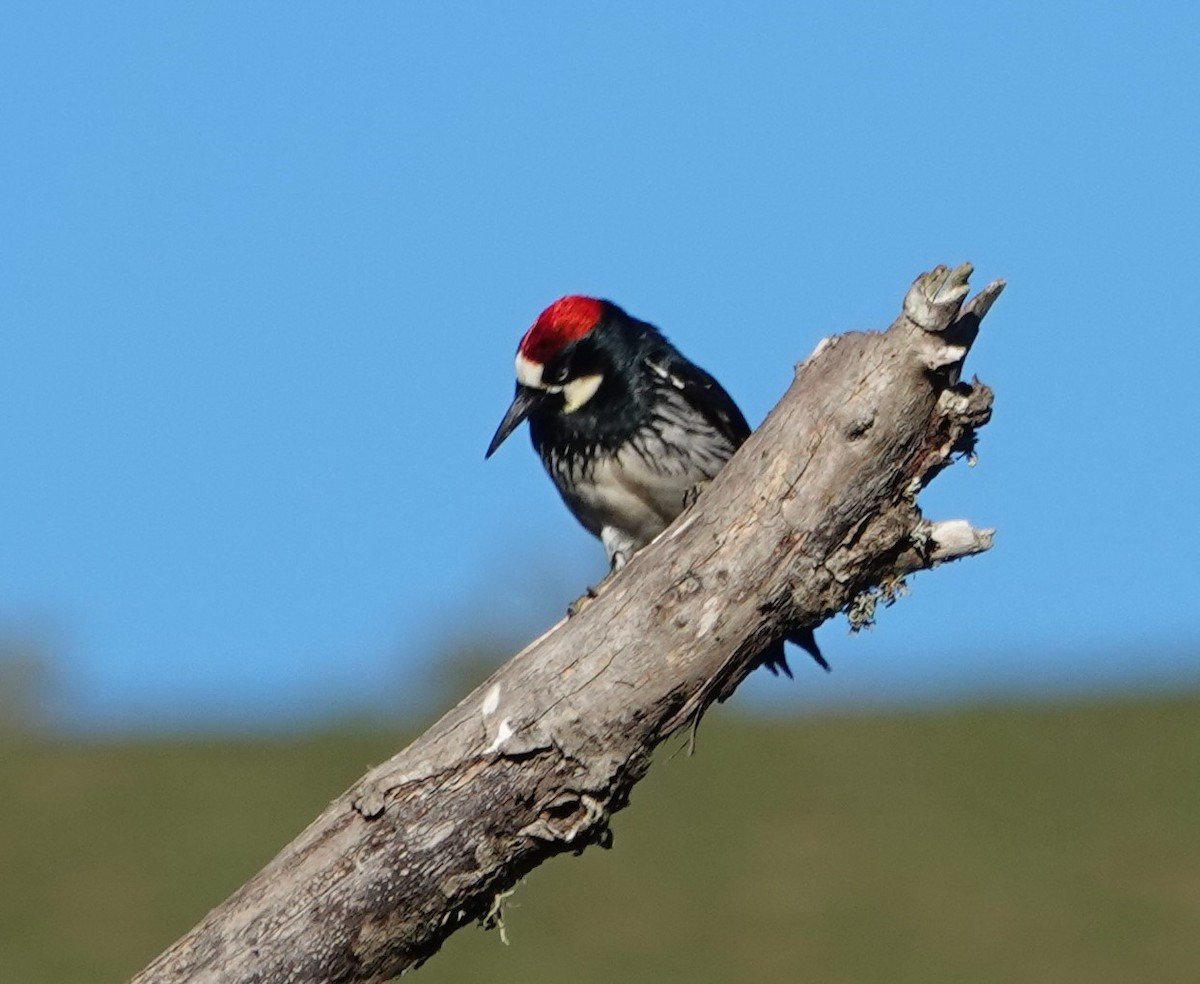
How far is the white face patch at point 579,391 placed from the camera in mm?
7953

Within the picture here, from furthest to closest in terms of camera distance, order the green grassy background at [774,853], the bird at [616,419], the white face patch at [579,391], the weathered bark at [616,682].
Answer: the green grassy background at [774,853] → the white face patch at [579,391] → the bird at [616,419] → the weathered bark at [616,682]

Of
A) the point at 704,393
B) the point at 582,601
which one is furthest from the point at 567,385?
the point at 582,601

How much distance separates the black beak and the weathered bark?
2.60 metres

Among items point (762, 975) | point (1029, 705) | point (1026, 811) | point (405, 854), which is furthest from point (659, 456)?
point (1029, 705)

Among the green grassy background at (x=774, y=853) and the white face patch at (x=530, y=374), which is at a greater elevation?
the green grassy background at (x=774, y=853)

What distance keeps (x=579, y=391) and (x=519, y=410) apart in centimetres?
23

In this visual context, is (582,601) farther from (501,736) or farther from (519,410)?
(519,410)

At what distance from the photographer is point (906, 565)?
568 cm

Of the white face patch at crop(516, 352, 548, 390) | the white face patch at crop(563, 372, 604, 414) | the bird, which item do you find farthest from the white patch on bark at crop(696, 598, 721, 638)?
the white face patch at crop(516, 352, 548, 390)

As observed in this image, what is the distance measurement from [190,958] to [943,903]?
11677mm

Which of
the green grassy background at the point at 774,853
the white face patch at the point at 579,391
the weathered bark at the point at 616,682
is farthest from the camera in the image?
the green grassy background at the point at 774,853

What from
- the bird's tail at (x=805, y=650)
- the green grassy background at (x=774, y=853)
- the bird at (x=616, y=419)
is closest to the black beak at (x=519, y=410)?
the bird at (x=616, y=419)

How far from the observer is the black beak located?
26.3 feet

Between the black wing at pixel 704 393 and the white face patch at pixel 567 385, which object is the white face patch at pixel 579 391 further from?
the black wing at pixel 704 393
